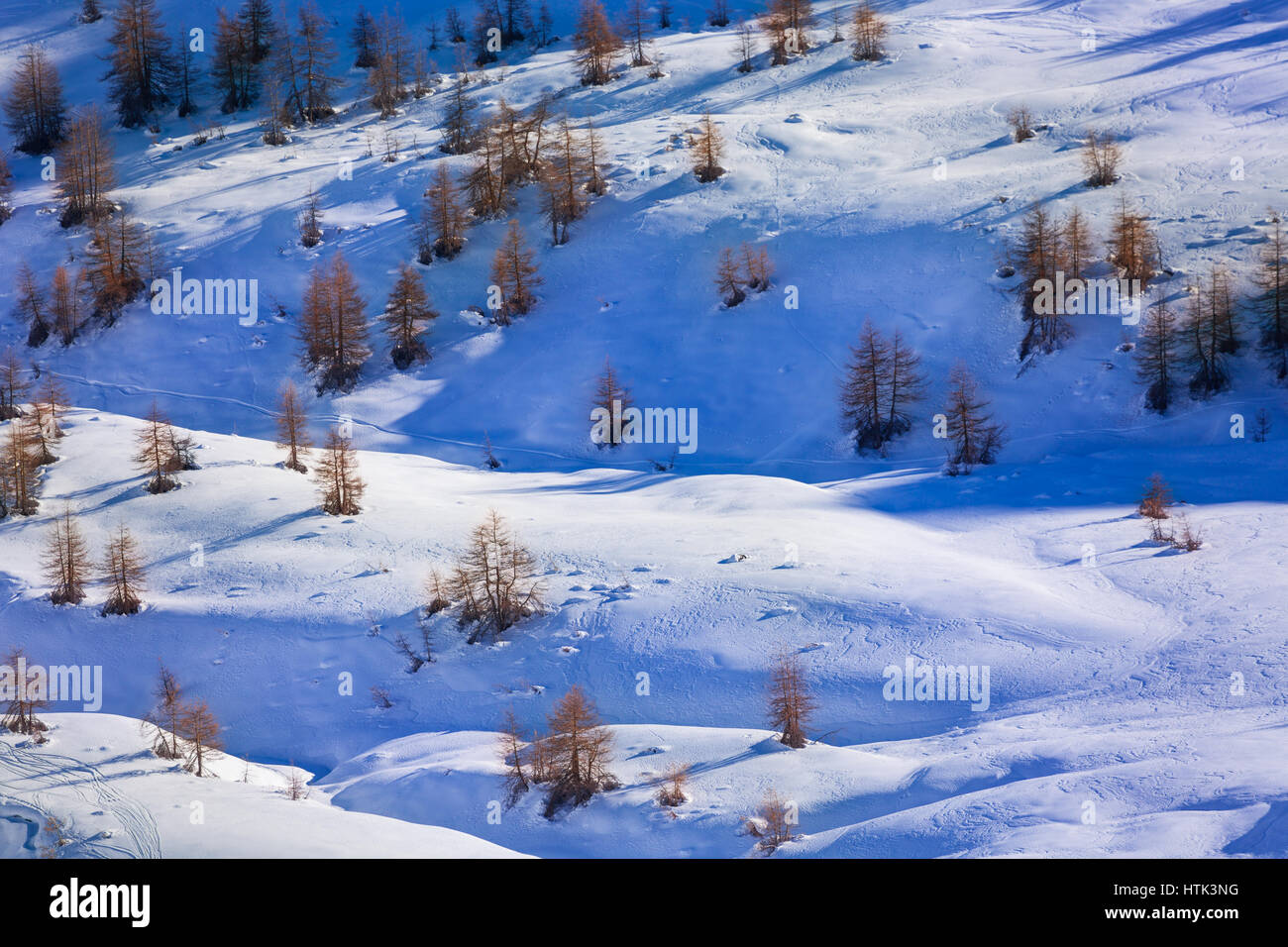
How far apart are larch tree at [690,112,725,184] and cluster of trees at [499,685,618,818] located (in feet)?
92.0

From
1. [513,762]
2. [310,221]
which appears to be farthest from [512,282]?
[513,762]

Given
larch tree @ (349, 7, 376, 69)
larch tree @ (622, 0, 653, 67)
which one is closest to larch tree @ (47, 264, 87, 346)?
larch tree @ (349, 7, 376, 69)

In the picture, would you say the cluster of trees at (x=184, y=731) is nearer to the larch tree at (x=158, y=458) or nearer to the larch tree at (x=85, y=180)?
the larch tree at (x=158, y=458)

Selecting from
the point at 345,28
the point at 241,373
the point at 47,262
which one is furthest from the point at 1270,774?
the point at 345,28

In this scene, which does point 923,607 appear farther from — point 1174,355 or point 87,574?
point 87,574

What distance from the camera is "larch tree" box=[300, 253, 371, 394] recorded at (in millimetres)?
37938

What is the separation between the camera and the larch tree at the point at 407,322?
38.5 m

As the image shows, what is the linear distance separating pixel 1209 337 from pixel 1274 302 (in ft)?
7.48

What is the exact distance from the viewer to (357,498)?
94.2 ft

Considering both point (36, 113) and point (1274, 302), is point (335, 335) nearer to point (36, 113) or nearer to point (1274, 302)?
point (36, 113)

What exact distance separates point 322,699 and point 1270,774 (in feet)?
55.2

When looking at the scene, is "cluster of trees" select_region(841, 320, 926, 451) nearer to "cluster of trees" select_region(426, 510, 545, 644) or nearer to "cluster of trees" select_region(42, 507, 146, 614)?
"cluster of trees" select_region(426, 510, 545, 644)

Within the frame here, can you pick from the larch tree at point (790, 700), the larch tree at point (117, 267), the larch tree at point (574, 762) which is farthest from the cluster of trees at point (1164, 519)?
the larch tree at point (117, 267)

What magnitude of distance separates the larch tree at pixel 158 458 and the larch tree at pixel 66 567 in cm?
275
